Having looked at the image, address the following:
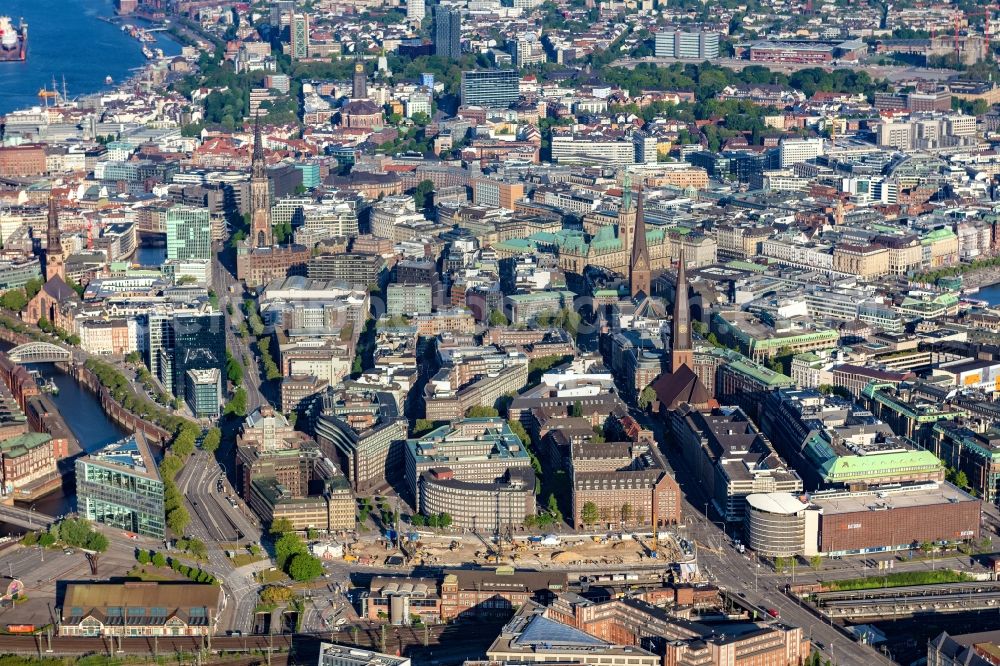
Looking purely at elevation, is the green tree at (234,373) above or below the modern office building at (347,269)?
below

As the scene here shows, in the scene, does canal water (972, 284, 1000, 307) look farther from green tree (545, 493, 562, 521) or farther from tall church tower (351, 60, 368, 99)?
tall church tower (351, 60, 368, 99)

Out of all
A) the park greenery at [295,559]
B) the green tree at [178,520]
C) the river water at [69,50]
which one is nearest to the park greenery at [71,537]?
the green tree at [178,520]

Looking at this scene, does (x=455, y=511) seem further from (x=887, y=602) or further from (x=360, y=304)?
(x=360, y=304)

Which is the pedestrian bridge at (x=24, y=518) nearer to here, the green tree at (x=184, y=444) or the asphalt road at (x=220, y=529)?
the asphalt road at (x=220, y=529)

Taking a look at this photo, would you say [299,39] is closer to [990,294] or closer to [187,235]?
[187,235]

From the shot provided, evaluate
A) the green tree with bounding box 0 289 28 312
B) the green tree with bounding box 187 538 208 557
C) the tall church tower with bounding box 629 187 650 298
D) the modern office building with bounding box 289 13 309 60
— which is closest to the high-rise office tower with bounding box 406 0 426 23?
the modern office building with bounding box 289 13 309 60

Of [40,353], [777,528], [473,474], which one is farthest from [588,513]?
[40,353]
